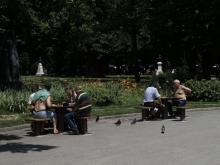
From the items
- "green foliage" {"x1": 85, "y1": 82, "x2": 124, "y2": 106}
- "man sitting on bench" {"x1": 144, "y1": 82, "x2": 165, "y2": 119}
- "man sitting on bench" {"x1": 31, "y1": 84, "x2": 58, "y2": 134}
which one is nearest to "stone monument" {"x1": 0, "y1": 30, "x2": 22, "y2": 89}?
"green foliage" {"x1": 85, "y1": 82, "x2": 124, "y2": 106}

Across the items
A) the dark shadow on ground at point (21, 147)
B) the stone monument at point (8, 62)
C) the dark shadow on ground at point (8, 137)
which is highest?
the stone monument at point (8, 62)

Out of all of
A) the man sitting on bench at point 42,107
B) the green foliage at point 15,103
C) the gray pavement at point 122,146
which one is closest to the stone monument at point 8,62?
the green foliage at point 15,103

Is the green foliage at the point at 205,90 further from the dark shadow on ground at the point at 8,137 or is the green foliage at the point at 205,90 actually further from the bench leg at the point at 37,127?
the dark shadow on ground at the point at 8,137

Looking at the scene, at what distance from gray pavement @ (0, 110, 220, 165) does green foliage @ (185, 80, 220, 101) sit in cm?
909

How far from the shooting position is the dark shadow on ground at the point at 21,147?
1498 cm

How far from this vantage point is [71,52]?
234 ft

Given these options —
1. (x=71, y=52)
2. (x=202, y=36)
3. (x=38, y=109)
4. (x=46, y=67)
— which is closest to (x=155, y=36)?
Answer: (x=202, y=36)

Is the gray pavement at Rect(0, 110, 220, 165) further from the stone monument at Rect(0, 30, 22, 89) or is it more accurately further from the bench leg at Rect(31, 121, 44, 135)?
the stone monument at Rect(0, 30, 22, 89)

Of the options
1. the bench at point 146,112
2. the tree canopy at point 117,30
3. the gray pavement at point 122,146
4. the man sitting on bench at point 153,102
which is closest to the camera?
the gray pavement at point 122,146

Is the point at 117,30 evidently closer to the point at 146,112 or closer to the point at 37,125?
the point at 146,112

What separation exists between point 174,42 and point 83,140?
30329 millimetres

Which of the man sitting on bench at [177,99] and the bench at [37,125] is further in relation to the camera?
the man sitting on bench at [177,99]

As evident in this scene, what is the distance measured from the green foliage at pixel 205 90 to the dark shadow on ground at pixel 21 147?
15892 millimetres

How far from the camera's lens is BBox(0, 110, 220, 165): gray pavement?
13.2 meters
